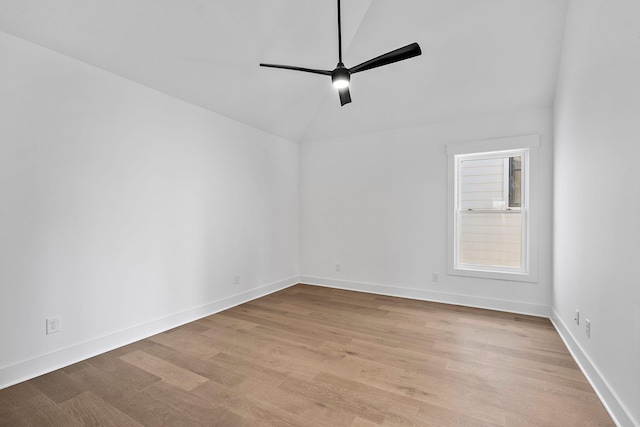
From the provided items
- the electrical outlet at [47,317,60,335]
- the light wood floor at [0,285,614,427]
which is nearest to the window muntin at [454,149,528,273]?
the light wood floor at [0,285,614,427]

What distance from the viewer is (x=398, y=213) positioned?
14.4 feet

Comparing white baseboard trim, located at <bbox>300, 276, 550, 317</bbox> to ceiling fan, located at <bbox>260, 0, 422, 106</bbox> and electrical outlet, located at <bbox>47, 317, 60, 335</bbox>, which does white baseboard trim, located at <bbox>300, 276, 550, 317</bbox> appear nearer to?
ceiling fan, located at <bbox>260, 0, 422, 106</bbox>

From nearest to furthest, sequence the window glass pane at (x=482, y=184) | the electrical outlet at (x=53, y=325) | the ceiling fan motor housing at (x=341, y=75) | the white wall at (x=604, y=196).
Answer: the white wall at (x=604, y=196) < the electrical outlet at (x=53, y=325) < the ceiling fan motor housing at (x=341, y=75) < the window glass pane at (x=482, y=184)

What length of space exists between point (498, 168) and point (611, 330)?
8.23 ft

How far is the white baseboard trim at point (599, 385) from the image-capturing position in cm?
164

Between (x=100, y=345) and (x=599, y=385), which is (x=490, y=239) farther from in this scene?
(x=100, y=345)

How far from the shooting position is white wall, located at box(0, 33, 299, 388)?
2199 millimetres

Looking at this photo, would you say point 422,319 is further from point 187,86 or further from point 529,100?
point 187,86

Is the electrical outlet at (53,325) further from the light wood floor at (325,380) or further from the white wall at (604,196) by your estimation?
the white wall at (604,196)

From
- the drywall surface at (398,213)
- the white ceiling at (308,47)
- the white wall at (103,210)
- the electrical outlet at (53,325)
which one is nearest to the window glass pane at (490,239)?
the drywall surface at (398,213)

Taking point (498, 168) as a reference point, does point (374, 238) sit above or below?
below

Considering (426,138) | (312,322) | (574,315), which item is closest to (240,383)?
(312,322)

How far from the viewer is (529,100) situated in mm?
3531

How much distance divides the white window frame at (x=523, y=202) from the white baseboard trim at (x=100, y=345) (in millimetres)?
2990
